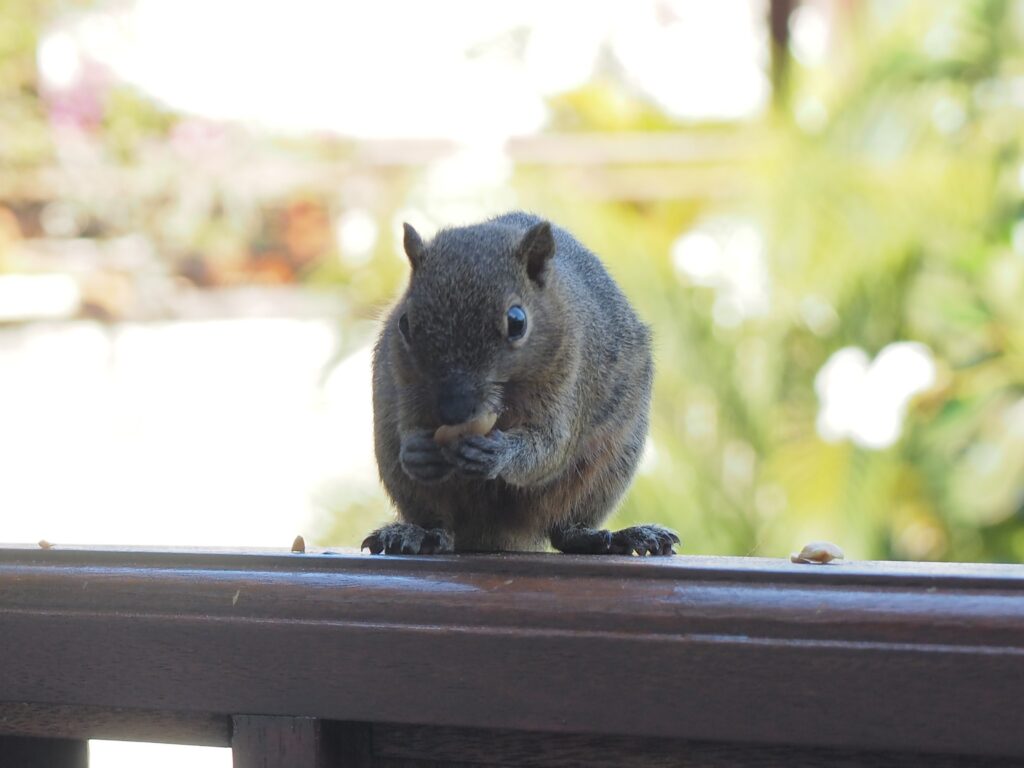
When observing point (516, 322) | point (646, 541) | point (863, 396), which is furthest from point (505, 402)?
point (863, 396)

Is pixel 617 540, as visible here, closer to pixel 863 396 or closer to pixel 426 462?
pixel 426 462

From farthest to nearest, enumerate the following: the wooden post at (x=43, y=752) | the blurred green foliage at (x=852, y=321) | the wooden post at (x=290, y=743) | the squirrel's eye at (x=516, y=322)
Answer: the blurred green foliage at (x=852, y=321), the squirrel's eye at (x=516, y=322), the wooden post at (x=43, y=752), the wooden post at (x=290, y=743)

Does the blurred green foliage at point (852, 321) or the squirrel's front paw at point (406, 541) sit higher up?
the blurred green foliage at point (852, 321)

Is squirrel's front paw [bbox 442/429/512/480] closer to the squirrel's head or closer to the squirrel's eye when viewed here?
the squirrel's head

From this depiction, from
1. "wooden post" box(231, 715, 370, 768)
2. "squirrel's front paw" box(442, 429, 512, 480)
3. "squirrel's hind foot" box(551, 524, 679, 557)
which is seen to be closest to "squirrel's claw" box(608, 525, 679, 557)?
"squirrel's hind foot" box(551, 524, 679, 557)

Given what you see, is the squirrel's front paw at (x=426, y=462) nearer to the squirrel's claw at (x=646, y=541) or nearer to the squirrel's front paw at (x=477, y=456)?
the squirrel's front paw at (x=477, y=456)

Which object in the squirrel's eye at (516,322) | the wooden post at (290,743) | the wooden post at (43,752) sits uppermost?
the squirrel's eye at (516,322)

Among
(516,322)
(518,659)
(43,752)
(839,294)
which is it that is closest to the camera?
(518,659)

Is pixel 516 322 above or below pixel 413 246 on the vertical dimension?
below

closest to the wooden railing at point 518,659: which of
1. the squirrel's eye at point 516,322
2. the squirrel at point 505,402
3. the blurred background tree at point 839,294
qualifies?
the squirrel at point 505,402
